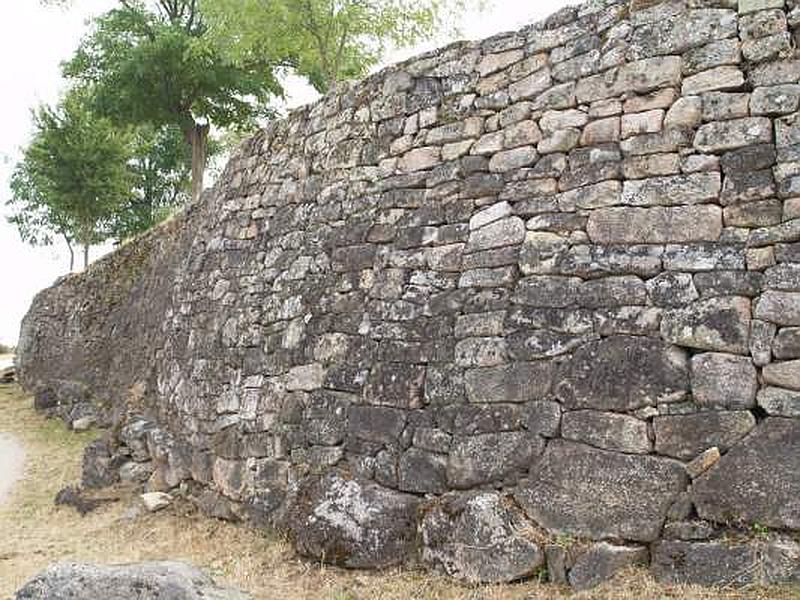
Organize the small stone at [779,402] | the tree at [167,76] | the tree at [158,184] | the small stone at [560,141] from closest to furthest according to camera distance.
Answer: the small stone at [779,402] < the small stone at [560,141] < the tree at [167,76] < the tree at [158,184]

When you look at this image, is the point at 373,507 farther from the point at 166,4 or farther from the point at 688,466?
the point at 166,4

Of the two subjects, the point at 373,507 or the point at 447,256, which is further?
the point at 447,256

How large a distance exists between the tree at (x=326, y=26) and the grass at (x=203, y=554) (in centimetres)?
745

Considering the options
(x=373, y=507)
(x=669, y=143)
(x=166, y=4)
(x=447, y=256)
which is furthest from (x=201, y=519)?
(x=166, y=4)

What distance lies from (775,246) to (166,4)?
58.2ft

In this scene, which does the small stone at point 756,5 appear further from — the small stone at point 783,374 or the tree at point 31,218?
the tree at point 31,218

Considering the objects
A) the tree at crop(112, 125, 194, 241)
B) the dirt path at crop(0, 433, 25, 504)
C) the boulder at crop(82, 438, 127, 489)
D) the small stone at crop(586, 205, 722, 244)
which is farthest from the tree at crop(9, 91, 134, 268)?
the small stone at crop(586, 205, 722, 244)

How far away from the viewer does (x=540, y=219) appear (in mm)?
5109

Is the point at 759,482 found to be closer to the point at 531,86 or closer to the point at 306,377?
the point at 531,86

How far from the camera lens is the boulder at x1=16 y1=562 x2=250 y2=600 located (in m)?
4.04

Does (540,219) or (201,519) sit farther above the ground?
(540,219)

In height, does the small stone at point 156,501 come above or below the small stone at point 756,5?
below

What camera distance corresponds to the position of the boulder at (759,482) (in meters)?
3.86

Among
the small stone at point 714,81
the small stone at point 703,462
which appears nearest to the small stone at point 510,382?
the small stone at point 703,462
